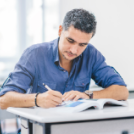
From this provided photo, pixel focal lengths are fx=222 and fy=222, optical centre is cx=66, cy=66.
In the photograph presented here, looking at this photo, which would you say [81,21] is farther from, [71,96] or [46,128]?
[46,128]

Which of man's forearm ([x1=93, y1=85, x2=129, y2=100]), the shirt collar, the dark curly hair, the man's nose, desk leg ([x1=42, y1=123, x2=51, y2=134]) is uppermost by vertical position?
the dark curly hair

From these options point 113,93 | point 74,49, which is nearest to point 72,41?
point 74,49

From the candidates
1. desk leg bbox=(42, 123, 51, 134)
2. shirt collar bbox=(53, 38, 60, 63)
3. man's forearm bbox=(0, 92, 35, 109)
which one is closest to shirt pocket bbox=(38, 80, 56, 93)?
shirt collar bbox=(53, 38, 60, 63)

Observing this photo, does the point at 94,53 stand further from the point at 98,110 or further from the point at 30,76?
the point at 98,110

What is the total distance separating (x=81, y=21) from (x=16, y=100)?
26.6 inches

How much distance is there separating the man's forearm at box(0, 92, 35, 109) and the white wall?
2005 mm

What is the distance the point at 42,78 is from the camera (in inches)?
65.2

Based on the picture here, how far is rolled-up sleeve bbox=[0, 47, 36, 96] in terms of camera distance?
4.71 feet

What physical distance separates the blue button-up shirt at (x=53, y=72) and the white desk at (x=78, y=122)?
0.37 m

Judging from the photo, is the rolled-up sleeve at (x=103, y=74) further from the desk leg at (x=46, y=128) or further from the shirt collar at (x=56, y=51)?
the desk leg at (x=46, y=128)

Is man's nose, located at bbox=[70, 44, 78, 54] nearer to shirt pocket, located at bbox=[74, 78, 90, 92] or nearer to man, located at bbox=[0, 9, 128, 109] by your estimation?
man, located at bbox=[0, 9, 128, 109]

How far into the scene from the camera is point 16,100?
4.27 ft

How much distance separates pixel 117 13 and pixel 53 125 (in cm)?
249

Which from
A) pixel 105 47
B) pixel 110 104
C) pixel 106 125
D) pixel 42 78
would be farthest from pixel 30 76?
pixel 105 47
